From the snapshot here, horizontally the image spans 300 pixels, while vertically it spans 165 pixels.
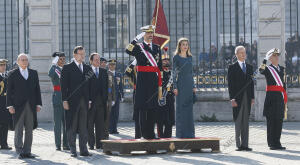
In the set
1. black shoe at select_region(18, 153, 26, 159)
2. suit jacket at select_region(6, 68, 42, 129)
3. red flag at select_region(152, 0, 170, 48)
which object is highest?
red flag at select_region(152, 0, 170, 48)

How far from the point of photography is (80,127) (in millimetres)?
9656

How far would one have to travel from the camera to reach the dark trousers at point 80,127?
9.60 metres

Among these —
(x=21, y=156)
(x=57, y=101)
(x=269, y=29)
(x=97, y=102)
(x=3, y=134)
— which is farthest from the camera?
(x=269, y=29)

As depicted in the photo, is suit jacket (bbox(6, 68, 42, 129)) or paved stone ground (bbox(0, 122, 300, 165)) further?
suit jacket (bbox(6, 68, 42, 129))

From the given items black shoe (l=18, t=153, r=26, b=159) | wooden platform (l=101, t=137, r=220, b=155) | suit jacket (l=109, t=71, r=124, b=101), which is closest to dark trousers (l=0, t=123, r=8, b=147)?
black shoe (l=18, t=153, r=26, b=159)

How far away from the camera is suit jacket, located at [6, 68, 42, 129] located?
9.87m

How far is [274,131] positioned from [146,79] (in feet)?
7.73

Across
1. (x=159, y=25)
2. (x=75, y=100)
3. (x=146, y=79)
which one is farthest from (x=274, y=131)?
(x=159, y=25)

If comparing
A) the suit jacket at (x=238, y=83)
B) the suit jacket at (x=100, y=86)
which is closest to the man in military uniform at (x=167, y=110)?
the suit jacket at (x=100, y=86)

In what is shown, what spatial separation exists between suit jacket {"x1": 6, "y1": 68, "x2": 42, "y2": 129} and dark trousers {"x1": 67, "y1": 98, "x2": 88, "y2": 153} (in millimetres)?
738

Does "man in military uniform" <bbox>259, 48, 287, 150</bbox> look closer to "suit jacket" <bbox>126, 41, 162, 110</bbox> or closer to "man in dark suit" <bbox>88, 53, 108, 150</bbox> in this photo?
"suit jacket" <bbox>126, 41, 162, 110</bbox>

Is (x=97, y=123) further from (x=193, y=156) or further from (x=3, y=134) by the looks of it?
(x=193, y=156)

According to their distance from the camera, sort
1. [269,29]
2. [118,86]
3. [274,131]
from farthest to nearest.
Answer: [269,29] → [118,86] → [274,131]

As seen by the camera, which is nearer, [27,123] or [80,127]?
[80,127]
